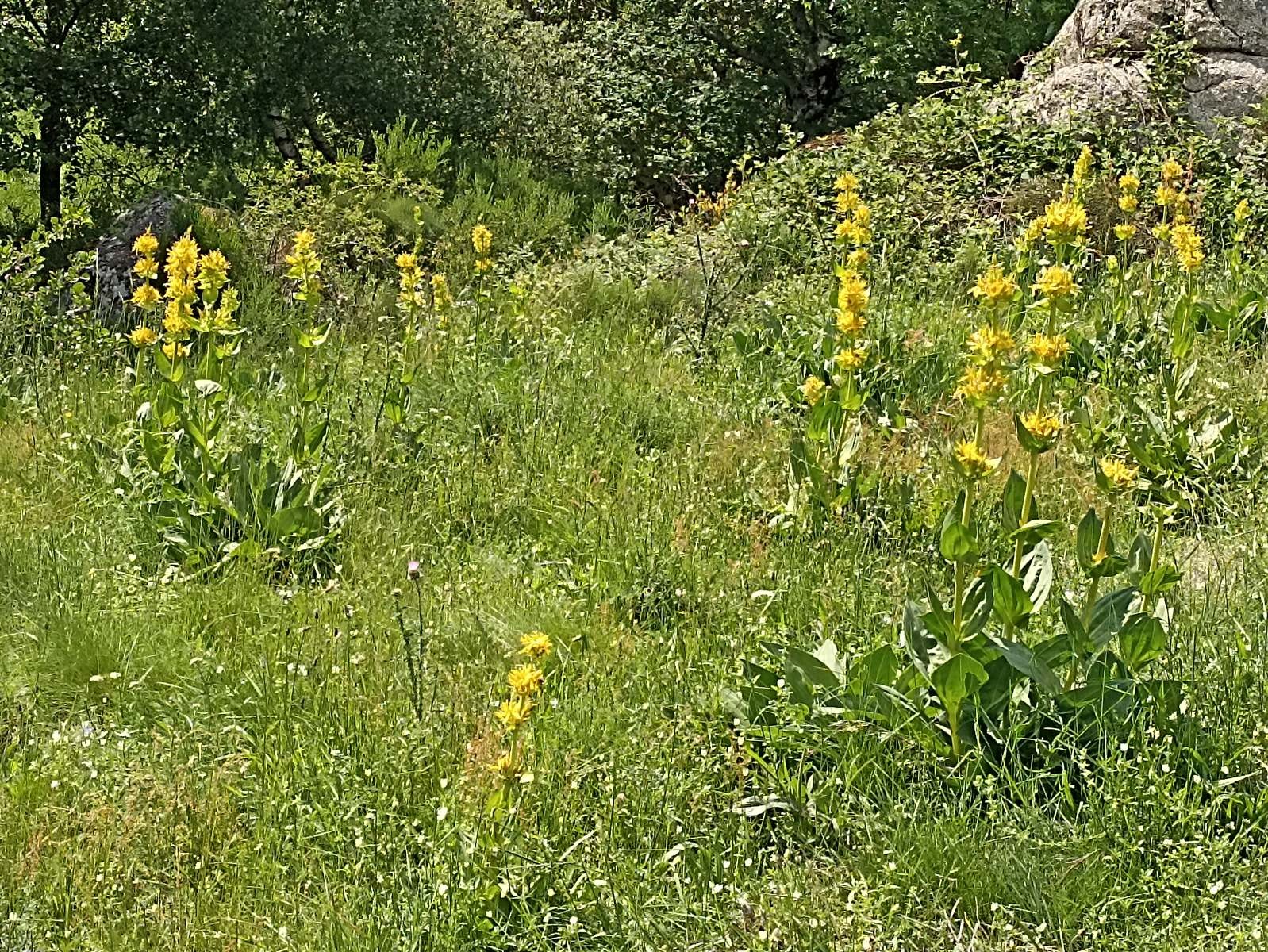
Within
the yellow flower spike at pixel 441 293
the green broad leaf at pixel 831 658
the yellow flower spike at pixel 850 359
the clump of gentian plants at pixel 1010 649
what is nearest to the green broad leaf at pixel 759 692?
the clump of gentian plants at pixel 1010 649

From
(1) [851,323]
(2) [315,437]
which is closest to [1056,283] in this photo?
(1) [851,323]

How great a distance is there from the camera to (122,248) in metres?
6.86

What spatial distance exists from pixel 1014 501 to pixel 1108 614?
0.31m

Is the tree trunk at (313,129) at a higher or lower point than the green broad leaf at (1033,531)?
lower

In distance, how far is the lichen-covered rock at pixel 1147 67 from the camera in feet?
24.2

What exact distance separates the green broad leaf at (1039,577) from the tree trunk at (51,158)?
22.9 feet

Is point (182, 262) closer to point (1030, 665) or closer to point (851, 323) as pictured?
point (851, 323)

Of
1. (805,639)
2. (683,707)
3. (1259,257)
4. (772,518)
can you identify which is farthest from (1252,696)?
(1259,257)

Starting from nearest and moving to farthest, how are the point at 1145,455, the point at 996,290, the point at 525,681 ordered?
the point at 525,681, the point at 996,290, the point at 1145,455

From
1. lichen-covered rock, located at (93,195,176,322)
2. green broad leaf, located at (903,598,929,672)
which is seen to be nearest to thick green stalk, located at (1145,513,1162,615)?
green broad leaf, located at (903,598,929,672)

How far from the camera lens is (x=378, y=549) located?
A: 3.80 meters

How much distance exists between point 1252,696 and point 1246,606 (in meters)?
0.41

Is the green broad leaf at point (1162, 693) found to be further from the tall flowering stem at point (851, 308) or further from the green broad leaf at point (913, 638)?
the tall flowering stem at point (851, 308)

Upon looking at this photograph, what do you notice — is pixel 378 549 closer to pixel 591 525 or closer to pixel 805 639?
pixel 591 525
